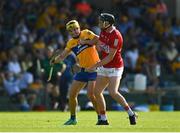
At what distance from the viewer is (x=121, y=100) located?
19172 mm

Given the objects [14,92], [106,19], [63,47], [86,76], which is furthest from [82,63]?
[63,47]

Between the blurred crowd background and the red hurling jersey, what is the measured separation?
8.95 m

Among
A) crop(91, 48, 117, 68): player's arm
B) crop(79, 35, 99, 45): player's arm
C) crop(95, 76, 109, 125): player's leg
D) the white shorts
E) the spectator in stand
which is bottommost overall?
the spectator in stand

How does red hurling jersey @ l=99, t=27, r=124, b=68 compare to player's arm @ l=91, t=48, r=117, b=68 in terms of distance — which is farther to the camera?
red hurling jersey @ l=99, t=27, r=124, b=68

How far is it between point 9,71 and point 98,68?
12310mm

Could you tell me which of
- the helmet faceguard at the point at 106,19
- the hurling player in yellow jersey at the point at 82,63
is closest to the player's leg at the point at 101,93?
the hurling player in yellow jersey at the point at 82,63

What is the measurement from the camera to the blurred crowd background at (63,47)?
31312mm

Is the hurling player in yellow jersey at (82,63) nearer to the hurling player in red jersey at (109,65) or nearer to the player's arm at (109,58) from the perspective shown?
the hurling player in red jersey at (109,65)

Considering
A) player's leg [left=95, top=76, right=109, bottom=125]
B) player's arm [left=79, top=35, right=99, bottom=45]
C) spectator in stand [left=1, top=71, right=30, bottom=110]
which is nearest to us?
player's leg [left=95, top=76, right=109, bottom=125]

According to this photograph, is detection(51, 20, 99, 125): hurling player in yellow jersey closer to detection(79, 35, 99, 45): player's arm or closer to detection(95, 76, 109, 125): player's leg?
detection(79, 35, 99, 45): player's arm

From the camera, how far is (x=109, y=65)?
63.4ft

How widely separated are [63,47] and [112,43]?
13.1m

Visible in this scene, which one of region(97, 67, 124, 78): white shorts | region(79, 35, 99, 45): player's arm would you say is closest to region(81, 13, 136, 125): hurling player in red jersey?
region(97, 67, 124, 78): white shorts

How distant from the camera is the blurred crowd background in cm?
3131
